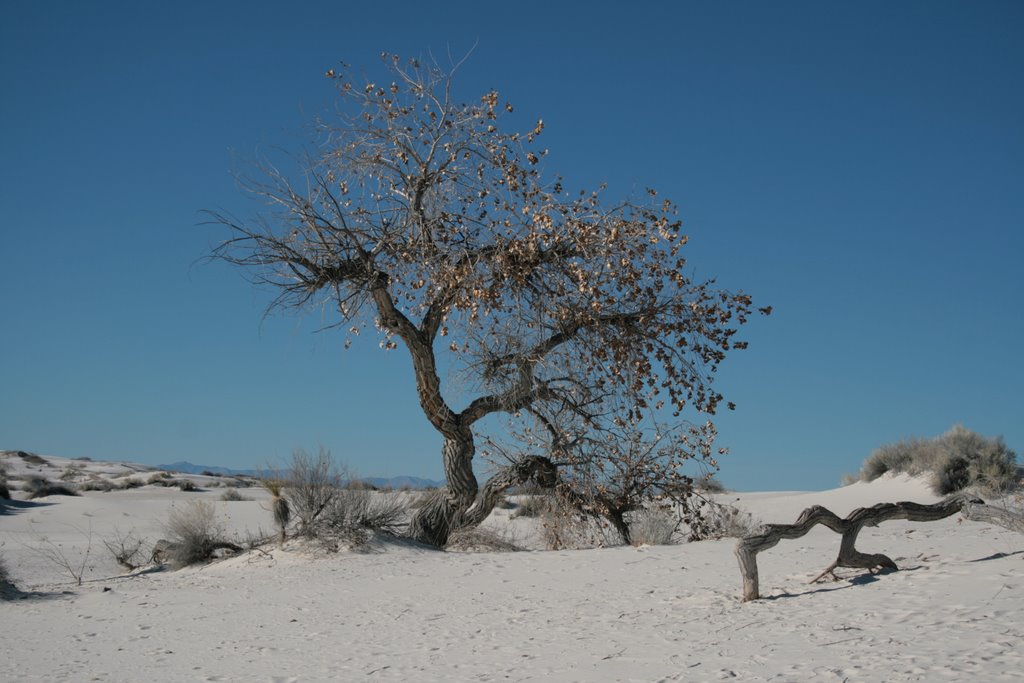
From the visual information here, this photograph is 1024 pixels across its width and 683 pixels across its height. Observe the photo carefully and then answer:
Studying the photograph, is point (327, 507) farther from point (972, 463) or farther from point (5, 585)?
point (972, 463)

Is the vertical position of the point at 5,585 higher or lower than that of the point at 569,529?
lower

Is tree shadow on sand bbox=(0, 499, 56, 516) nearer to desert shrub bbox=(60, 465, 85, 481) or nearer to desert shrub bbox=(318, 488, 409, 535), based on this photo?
desert shrub bbox=(60, 465, 85, 481)

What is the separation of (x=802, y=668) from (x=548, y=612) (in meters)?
3.36

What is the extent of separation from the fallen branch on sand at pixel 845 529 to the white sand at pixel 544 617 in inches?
6.9

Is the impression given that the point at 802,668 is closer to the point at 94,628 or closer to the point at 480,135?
the point at 94,628

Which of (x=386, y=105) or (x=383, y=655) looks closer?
(x=383, y=655)

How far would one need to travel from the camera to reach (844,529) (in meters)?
8.25

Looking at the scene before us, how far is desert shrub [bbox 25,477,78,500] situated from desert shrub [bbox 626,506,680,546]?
20480mm

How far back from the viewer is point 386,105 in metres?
13.4

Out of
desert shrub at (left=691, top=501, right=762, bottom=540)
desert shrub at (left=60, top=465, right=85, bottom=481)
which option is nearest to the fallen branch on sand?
desert shrub at (left=691, top=501, right=762, bottom=540)

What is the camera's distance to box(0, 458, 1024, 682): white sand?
19.4 ft

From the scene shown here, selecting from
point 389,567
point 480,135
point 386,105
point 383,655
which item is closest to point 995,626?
point 383,655

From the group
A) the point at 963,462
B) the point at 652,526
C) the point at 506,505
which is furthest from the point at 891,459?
the point at 652,526

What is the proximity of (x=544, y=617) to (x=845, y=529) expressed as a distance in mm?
2906
